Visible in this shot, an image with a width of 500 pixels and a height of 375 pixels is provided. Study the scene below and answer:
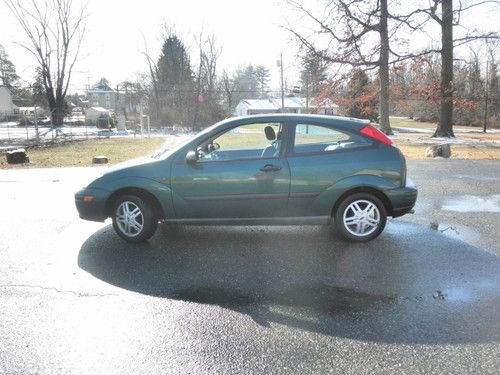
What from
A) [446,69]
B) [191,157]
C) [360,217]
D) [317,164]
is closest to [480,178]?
[360,217]

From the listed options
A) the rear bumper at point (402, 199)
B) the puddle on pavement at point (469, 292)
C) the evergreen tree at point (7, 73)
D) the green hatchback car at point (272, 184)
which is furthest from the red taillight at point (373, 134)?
the evergreen tree at point (7, 73)

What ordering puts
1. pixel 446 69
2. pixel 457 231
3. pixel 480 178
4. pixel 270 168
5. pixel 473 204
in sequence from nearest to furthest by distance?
pixel 270 168
pixel 457 231
pixel 473 204
pixel 480 178
pixel 446 69

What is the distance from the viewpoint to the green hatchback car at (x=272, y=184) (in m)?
5.14

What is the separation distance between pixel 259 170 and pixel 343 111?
2879 centimetres

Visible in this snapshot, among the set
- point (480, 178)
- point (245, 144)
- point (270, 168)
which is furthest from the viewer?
point (480, 178)

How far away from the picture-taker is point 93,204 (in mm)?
5285

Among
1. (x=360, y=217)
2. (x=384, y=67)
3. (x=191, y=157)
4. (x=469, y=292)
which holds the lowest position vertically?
(x=469, y=292)

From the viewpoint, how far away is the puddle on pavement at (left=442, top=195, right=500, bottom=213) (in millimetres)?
6965

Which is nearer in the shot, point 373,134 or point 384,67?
point 373,134

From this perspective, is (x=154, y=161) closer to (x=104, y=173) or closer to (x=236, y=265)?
(x=104, y=173)

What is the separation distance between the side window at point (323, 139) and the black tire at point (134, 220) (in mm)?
1981

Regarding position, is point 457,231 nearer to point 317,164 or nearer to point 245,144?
point 317,164

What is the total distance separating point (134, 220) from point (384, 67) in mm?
24864

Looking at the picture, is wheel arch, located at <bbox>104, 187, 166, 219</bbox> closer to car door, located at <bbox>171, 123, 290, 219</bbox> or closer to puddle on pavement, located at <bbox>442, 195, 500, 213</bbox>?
car door, located at <bbox>171, 123, 290, 219</bbox>
